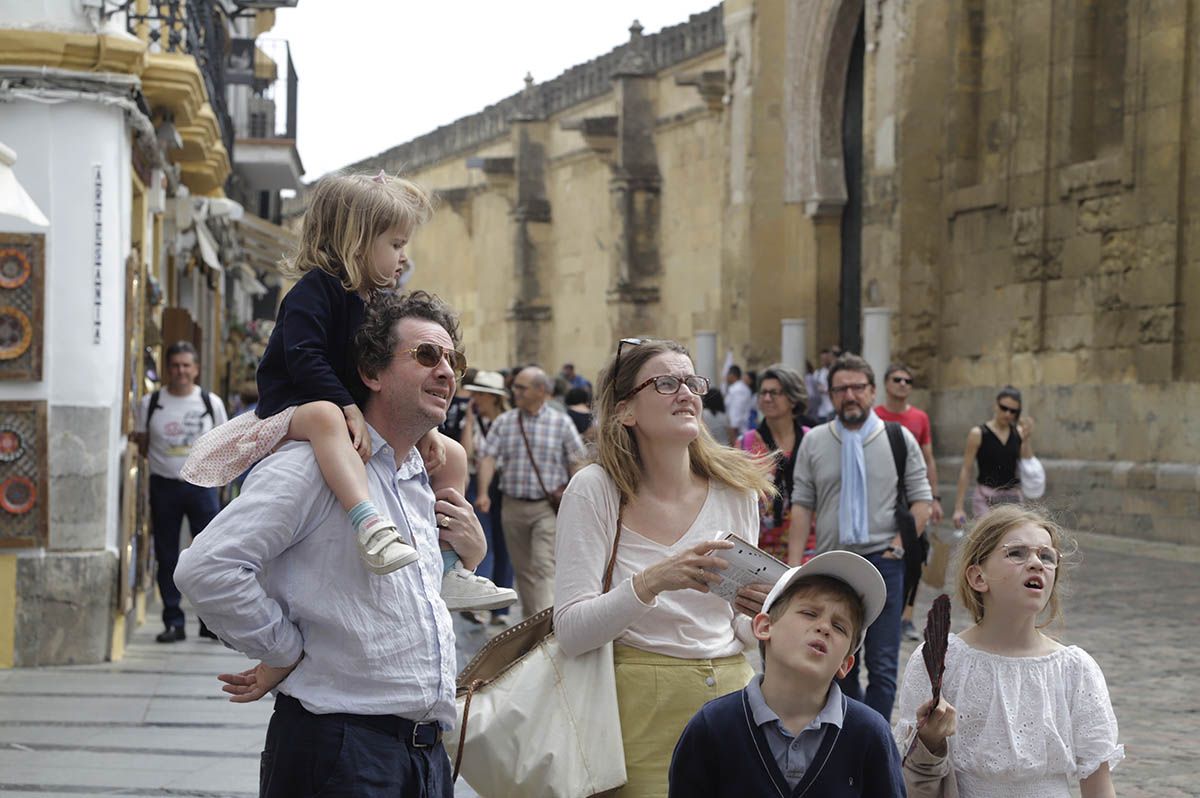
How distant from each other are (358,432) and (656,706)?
48.2 inches

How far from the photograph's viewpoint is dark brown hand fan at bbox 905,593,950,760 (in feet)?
12.1

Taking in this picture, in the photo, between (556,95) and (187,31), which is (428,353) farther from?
(556,95)

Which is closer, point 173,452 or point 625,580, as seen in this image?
point 625,580

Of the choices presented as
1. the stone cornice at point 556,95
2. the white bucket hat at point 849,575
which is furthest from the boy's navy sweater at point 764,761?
the stone cornice at point 556,95

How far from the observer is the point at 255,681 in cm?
331

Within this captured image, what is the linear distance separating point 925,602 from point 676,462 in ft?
29.8

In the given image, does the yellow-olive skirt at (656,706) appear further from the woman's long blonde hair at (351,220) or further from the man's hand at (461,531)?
the woman's long blonde hair at (351,220)

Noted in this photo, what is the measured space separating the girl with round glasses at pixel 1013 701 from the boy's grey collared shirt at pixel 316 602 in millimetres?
Answer: 1201

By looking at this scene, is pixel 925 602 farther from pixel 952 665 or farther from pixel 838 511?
pixel 952 665

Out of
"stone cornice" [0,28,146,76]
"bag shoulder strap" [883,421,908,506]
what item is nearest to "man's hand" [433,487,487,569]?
"bag shoulder strap" [883,421,908,506]

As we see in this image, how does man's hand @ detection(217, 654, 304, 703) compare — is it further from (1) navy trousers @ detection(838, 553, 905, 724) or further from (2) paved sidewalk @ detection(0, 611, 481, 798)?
(1) navy trousers @ detection(838, 553, 905, 724)

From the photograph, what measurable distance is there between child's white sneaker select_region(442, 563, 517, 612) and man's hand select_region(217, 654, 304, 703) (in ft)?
2.06

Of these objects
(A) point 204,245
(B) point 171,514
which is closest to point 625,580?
(B) point 171,514

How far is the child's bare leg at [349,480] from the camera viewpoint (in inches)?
124
